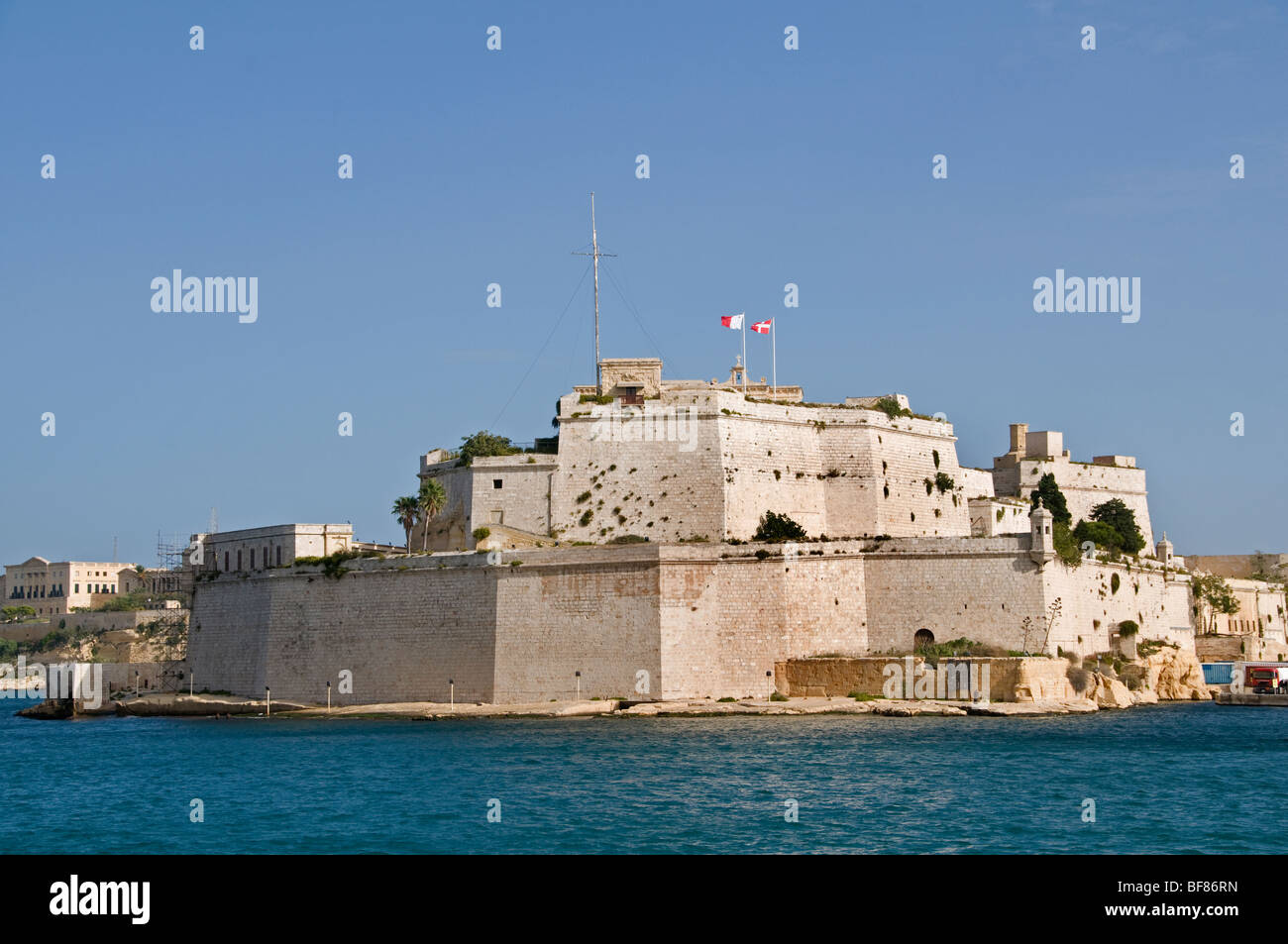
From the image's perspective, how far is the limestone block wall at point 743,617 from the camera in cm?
3428

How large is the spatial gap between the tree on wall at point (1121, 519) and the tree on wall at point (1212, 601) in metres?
2.84

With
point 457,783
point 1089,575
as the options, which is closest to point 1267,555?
point 1089,575

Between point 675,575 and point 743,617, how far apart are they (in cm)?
201

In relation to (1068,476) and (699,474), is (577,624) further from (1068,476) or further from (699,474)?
(1068,476)

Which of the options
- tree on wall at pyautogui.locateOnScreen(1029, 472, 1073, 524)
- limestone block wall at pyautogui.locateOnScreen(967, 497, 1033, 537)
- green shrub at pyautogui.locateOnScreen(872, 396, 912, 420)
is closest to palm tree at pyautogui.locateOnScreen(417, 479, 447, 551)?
green shrub at pyautogui.locateOnScreen(872, 396, 912, 420)

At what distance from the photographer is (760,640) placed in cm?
3453

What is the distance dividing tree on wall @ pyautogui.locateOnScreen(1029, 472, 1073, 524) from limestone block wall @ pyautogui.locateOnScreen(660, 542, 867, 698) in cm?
1570

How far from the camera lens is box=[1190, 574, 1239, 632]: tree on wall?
51459 mm

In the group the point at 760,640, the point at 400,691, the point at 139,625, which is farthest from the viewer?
the point at 139,625

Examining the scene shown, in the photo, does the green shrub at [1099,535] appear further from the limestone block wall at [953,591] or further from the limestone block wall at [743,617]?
the limestone block wall at [743,617]

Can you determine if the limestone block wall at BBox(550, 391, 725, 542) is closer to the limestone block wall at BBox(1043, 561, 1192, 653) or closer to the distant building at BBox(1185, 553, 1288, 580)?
the limestone block wall at BBox(1043, 561, 1192, 653)

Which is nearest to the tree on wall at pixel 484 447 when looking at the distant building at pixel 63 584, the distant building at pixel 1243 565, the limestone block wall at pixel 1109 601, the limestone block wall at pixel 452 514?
the limestone block wall at pixel 452 514
